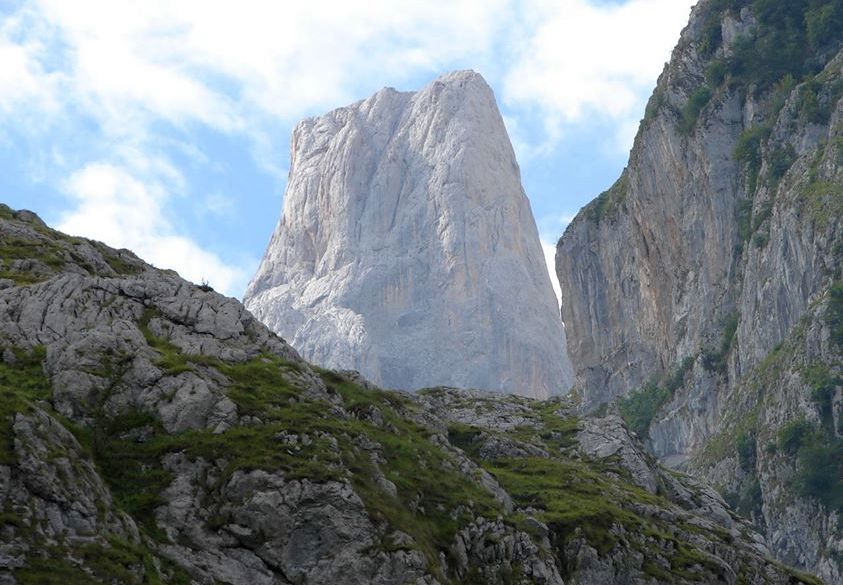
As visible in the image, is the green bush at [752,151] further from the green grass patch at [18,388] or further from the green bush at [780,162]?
the green grass patch at [18,388]

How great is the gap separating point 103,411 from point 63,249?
69.7ft

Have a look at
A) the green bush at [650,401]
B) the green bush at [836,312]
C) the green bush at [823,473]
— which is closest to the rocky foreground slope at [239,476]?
the green bush at [823,473]

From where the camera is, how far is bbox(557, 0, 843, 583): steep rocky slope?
433 ft

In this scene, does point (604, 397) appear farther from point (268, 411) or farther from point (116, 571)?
point (116, 571)

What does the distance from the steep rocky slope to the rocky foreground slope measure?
60.0m

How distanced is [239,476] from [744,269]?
11596cm

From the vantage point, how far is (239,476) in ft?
173

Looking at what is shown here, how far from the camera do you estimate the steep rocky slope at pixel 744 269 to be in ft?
433

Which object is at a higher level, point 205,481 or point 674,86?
point 674,86

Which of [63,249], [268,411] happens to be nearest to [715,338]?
[63,249]

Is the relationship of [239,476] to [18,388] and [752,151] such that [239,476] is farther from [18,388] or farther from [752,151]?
[752,151]

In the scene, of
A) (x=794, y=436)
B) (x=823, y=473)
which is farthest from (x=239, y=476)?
(x=794, y=436)

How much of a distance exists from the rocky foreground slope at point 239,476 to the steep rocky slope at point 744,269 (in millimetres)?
59977

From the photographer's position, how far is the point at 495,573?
57.1 metres
